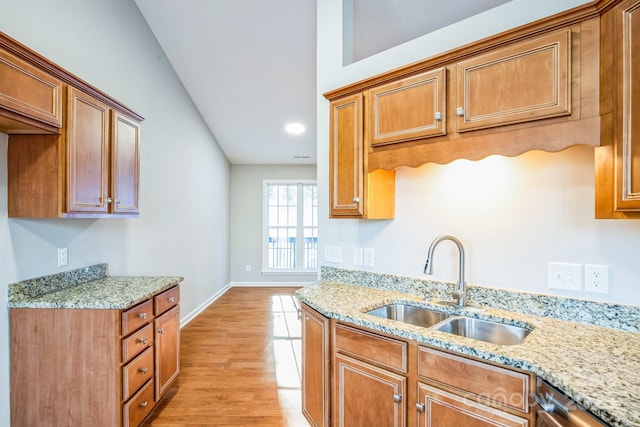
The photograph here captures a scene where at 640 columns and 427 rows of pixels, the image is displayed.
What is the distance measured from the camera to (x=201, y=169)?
4.86m

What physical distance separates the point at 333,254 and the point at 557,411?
1637 mm

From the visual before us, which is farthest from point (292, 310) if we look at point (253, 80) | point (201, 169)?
point (253, 80)

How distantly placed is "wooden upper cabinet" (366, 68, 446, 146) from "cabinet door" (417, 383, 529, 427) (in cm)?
121

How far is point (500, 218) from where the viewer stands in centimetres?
179

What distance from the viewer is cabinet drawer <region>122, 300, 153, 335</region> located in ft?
6.47

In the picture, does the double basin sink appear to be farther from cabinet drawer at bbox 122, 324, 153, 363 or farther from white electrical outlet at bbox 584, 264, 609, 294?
cabinet drawer at bbox 122, 324, 153, 363

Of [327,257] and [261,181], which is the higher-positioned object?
[261,181]

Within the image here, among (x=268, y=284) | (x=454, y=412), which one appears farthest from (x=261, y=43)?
(x=268, y=284)

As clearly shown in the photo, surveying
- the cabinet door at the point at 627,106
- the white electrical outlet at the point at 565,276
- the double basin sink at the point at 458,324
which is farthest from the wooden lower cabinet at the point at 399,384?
the cabinet door at the point at 627,106

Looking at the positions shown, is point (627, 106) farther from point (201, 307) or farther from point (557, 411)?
point (201, 307)

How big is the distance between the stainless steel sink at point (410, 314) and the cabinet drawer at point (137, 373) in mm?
1465

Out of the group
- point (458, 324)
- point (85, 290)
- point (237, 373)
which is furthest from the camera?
point (237, 373)

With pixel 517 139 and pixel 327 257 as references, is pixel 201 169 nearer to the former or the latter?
pixel 327 257

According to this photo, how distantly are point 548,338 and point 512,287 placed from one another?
420 mm
